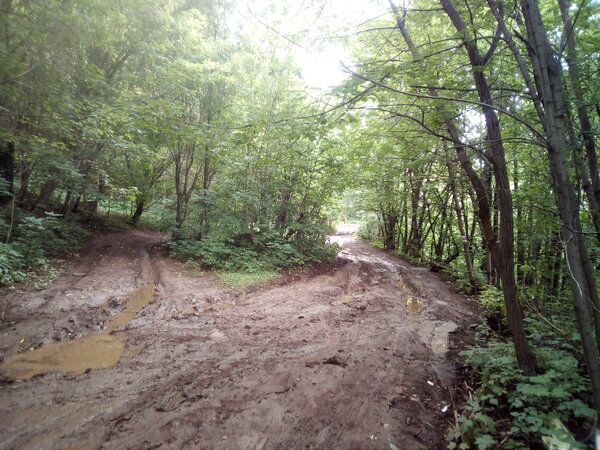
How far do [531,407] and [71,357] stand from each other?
5761 mm

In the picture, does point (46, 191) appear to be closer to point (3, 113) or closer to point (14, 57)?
point (3, 113)

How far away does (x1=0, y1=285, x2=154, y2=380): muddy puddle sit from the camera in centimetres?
365

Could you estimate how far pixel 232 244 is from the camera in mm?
11016

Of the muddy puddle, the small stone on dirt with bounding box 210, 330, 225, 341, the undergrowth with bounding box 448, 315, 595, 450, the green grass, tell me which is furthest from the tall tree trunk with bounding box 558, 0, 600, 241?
the green grass

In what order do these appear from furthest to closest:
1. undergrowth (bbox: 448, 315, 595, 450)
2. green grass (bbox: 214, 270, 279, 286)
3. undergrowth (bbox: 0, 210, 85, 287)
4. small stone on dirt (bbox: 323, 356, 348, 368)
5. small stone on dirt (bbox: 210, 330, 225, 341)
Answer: green grass (bbox: 214, 270, 279, 286) → undergrowth (bbox: 0, 210, 85, 287) → small stone on dirt (bbox: 210, 330, 225, 341) → small stone on dirt (bbox: 323, 356, 348, 368) → undergrowth (bbox: 448, 315, 595, 450)

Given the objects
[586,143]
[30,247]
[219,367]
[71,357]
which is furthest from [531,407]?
[30,247]

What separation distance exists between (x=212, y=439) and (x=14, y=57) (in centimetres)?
515

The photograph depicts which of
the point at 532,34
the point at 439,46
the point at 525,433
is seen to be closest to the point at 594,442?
the point at 525,433

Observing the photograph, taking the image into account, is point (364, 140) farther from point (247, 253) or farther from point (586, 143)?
point (247, 253)

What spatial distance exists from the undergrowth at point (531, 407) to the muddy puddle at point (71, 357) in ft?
15.0

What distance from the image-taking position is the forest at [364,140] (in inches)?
110

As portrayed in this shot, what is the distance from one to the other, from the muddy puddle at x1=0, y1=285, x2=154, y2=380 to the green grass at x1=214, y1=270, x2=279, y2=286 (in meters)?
3.64

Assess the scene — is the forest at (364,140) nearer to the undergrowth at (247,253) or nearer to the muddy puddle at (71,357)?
the undergrowth at (247,253)

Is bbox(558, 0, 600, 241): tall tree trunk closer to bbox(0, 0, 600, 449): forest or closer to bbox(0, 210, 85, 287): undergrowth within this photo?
bbox(0, 0, 600, 449): forest
